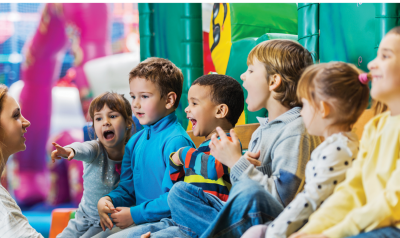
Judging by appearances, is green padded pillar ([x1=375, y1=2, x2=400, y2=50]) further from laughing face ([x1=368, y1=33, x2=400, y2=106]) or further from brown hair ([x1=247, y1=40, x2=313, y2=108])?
laughing face ([x1=368, y1=33, x2=400, y2=106])

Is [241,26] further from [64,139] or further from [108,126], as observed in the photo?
[64,139]

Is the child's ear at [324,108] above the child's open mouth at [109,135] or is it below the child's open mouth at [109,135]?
above

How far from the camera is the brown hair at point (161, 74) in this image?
121cm

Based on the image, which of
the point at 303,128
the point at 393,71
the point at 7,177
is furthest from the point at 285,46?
the point at 7,177

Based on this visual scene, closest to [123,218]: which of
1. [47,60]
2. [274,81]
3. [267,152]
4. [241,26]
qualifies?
[267,152]

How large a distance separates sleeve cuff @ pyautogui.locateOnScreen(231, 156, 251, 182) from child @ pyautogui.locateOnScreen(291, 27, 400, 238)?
0.19 m

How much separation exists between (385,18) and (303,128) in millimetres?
409

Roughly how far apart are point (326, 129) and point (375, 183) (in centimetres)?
15

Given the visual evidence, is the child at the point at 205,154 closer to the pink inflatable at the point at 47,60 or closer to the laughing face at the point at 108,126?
the laughing face at the point at 108,126

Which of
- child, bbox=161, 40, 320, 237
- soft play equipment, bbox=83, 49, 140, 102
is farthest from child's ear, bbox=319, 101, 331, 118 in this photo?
soft play equipment, bbox=83, 49, 140, 102

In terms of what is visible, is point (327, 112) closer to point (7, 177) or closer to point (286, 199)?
point (286, 199)

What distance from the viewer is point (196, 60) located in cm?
187

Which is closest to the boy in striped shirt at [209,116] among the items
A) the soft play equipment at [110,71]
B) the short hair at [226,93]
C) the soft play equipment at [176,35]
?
the short hair at [226,93]

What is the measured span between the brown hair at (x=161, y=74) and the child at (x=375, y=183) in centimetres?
71
